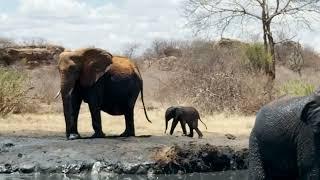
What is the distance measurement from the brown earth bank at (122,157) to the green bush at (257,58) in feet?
46.9

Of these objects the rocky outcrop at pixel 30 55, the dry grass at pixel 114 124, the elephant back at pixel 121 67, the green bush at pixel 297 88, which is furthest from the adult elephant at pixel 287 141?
the rocky outcrop at pixel 30 55

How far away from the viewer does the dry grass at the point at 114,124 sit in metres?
20.8

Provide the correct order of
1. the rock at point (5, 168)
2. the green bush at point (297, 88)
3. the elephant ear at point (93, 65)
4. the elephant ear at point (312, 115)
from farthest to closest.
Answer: the green bush at point (297, 88) < the elephant ear at point (93, 65) < the rock at point (5, 168) < the elephant ear at point (312, 115)

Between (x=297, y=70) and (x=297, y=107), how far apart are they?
127 ft

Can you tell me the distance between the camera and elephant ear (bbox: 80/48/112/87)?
56.3 ft

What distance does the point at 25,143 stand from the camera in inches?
650

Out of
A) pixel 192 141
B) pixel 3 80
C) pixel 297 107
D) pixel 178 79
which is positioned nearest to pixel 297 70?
pixel 178 79

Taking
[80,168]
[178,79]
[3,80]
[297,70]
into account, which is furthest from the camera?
[297,70]

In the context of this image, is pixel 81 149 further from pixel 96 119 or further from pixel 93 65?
pixel 93 65

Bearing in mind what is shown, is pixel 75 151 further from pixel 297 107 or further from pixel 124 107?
pixel 297 107

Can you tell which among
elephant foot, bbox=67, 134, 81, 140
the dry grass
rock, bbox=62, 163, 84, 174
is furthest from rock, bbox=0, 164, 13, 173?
the dry grass

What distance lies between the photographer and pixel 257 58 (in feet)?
98.8

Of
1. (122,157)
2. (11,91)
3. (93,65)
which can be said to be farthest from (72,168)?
(11,91)

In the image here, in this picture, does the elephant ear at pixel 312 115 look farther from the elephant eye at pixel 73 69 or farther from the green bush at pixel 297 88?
the green bush at pixel 297 88
